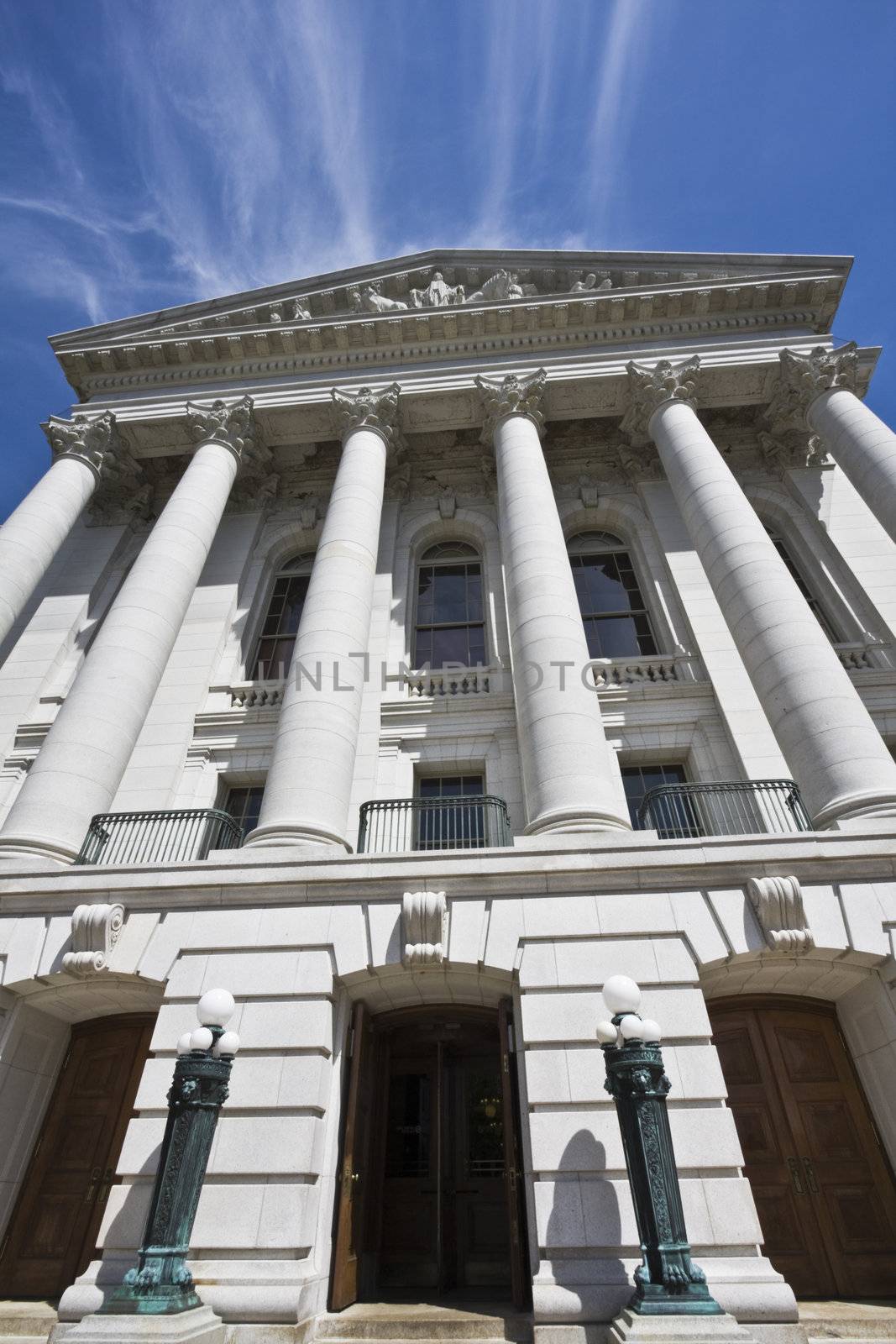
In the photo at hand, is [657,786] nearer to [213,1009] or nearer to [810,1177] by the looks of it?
[810,1177]

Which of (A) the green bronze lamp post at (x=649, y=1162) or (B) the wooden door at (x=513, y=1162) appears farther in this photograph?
(B) the wooden door at (x=513, y=1162)

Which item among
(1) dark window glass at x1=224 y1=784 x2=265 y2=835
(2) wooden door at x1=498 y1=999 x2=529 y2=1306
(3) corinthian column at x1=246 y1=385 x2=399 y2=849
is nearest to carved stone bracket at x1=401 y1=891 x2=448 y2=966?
(2) wooden door at x1=498 y1=999 x2=529 y2=1306

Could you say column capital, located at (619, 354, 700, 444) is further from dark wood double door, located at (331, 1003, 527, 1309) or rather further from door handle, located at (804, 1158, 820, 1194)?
door handle, located at (804, 1158, 820, 1194)

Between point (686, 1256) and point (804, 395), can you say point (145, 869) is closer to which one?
point (686, 1256)

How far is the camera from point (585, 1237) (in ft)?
26.9

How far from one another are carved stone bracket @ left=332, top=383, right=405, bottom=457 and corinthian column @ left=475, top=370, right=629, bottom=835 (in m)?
3.78

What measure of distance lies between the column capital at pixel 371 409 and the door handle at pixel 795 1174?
18869mm

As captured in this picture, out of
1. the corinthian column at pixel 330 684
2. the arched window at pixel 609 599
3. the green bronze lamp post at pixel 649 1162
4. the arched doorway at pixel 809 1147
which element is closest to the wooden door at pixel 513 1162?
the green bronze lamp post at pixel 649 1162

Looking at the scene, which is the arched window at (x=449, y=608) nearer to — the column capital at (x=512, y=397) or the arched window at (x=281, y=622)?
the arched window at (x=281, y=622)

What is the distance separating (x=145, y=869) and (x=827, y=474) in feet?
72.2

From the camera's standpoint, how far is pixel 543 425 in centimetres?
2167

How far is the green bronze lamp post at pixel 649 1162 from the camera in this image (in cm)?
709

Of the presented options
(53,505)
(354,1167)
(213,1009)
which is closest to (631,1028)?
(213,1009)

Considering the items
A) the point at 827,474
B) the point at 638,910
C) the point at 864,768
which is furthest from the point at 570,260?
the point at 638,910
